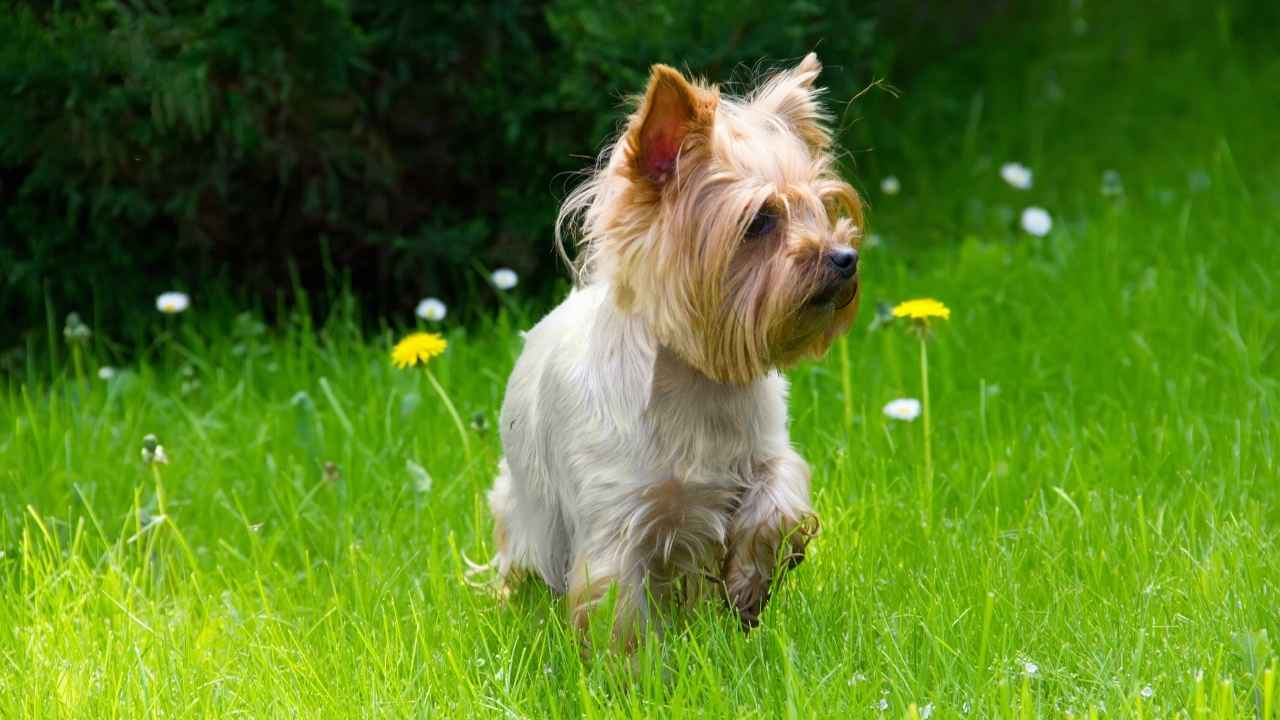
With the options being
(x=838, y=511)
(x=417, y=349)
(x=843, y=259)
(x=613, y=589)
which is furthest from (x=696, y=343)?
(x=417, y=349)

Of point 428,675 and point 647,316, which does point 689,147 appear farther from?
point 428,675

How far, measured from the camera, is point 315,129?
6.75 m

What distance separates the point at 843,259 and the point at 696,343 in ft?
1.25

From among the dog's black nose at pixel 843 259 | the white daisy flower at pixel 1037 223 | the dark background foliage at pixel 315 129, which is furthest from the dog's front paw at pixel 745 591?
the white daisy flower at pixel 1037 223

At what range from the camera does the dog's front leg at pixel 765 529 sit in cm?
383

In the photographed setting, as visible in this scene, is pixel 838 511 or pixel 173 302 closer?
pixel 838 511

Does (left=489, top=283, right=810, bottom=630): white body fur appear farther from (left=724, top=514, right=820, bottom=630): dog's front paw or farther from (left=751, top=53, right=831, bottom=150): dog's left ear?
(left=751, top=53, right=831, bottom=150): dog's left ear

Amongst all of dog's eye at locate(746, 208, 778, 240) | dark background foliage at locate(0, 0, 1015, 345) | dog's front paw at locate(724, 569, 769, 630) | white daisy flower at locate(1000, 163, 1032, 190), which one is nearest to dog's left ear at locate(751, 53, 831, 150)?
dog's eye at locate(746, 208, 778, 240)

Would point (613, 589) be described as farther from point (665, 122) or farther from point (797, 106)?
point (797, 106)

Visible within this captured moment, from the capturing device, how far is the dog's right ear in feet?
11.6

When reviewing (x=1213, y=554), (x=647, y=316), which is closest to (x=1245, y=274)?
(x=1213, y=554)

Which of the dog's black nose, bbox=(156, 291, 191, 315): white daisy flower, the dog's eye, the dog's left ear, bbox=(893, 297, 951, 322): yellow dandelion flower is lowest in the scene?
bbox=(156, 291, 191, 315): white daisy flower

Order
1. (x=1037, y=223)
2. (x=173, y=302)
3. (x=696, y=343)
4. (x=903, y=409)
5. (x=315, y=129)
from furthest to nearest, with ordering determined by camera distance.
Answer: (x=315, y=129) < (x=1037, y=223) < (x=173, y=302) < (x=903, y=409) < (x=696, y=343)

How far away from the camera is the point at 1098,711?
3.50 m
